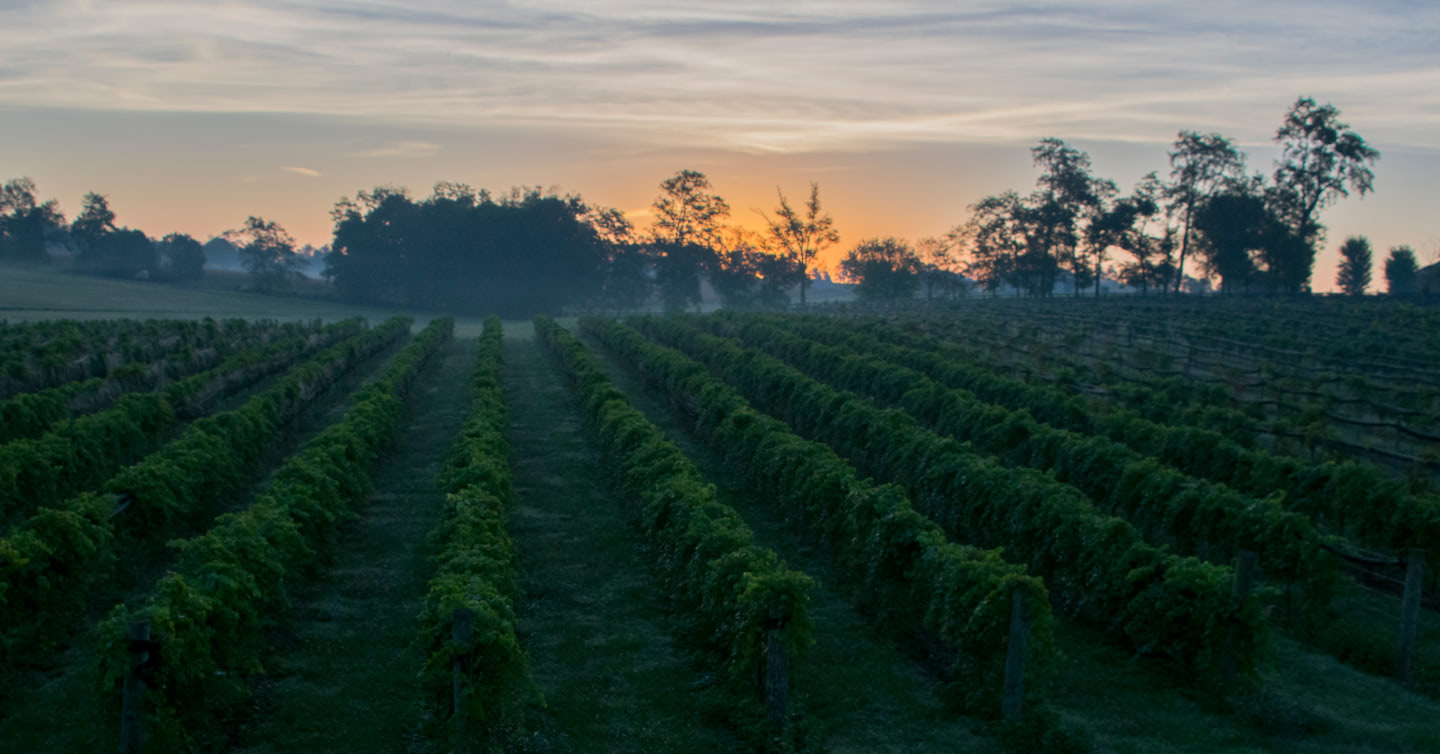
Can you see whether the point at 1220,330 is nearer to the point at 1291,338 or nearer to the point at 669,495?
the point at 1291,338

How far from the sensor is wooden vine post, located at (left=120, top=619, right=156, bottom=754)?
28.2 ft

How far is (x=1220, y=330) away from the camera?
47094 mm

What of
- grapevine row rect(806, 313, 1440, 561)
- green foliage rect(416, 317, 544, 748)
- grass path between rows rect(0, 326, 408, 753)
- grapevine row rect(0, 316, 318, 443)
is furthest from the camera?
grapevine row rect(0, 316, 318, 443)

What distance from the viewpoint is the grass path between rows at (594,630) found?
1014 cm

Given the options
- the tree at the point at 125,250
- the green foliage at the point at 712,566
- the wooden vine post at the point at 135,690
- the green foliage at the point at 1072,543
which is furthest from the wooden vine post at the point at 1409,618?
the tree at the point at 125,250

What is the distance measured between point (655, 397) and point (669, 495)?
20570mm

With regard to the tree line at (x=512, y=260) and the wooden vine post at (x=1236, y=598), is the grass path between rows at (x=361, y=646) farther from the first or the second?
the tree line at (x=512, y=260)

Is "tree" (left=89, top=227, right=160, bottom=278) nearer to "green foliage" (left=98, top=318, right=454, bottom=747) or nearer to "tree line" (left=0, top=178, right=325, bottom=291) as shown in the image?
"tree line" (left=0, top=178, right=325, bottom=291)

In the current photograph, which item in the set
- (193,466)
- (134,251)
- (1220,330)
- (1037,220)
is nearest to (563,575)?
(193,466)

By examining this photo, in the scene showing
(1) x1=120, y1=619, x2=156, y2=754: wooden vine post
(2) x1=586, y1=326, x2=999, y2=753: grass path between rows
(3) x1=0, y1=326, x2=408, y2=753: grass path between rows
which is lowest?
(3) x1=0, y1=326, x2=408, y2=753: grass path between rows

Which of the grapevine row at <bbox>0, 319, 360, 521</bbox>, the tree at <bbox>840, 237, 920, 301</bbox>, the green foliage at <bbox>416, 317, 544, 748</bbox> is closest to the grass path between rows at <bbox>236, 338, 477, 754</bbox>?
the green foliage at <bbox>416, 317, 544, 748</bbox>

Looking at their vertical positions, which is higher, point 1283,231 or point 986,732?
point 1283,231

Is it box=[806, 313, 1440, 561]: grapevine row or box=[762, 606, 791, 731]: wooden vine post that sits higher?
box=[806, 313, 1440, 561]: grapevine row

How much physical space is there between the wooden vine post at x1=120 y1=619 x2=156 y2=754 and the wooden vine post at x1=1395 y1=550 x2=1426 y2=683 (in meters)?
12.4
